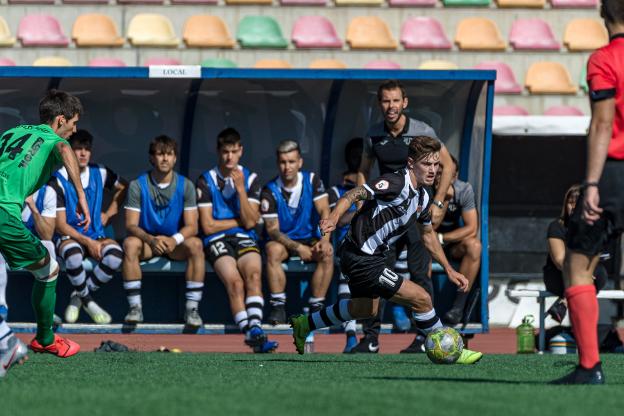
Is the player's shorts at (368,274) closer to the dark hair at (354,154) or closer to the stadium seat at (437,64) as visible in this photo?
the dark hair at (354,154)

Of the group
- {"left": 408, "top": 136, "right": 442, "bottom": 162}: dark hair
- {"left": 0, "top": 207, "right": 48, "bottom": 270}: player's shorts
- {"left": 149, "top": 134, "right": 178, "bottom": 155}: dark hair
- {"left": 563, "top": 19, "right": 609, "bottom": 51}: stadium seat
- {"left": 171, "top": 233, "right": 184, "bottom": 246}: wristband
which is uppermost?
{"left": 563, "top": 19, "right": 609, "bottom": 51}: stadium seat

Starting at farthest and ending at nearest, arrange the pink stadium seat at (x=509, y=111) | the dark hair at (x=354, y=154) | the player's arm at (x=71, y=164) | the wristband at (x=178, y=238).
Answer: the pink stadium seat at (x=509, y=111), the dark hair at (x=354, y=154), the wristband at (x=178, y=238), the player's arm at (x=71, y=164)

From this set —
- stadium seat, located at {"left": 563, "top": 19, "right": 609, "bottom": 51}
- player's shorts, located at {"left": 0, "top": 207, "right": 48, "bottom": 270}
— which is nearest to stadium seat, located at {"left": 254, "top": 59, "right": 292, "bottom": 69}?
stadium seat, located at {"left": 563, "top": 19, "right": 609, "bottom": 51}

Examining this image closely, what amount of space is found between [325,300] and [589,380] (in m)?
5.16

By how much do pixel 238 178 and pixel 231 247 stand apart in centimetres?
61

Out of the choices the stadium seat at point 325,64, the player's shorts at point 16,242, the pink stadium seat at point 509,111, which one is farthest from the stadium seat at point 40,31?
the player's shorts at point 16,242

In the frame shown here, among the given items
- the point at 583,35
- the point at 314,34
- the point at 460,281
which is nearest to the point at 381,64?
the point at 314,34

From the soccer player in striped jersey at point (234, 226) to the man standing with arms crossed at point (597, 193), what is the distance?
453 centimetres

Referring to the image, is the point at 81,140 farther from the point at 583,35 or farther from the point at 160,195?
the point at 583,35

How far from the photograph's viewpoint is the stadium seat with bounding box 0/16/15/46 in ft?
56.0

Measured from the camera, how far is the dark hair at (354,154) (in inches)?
434

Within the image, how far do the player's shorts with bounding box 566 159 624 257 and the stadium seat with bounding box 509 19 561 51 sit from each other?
12475 millimetres

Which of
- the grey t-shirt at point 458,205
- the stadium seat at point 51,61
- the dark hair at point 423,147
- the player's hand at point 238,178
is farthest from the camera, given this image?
the stadium seat at point 51,61

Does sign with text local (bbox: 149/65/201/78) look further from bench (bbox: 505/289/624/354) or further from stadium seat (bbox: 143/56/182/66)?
stadium seat (bbox: 143/56/182/66)
